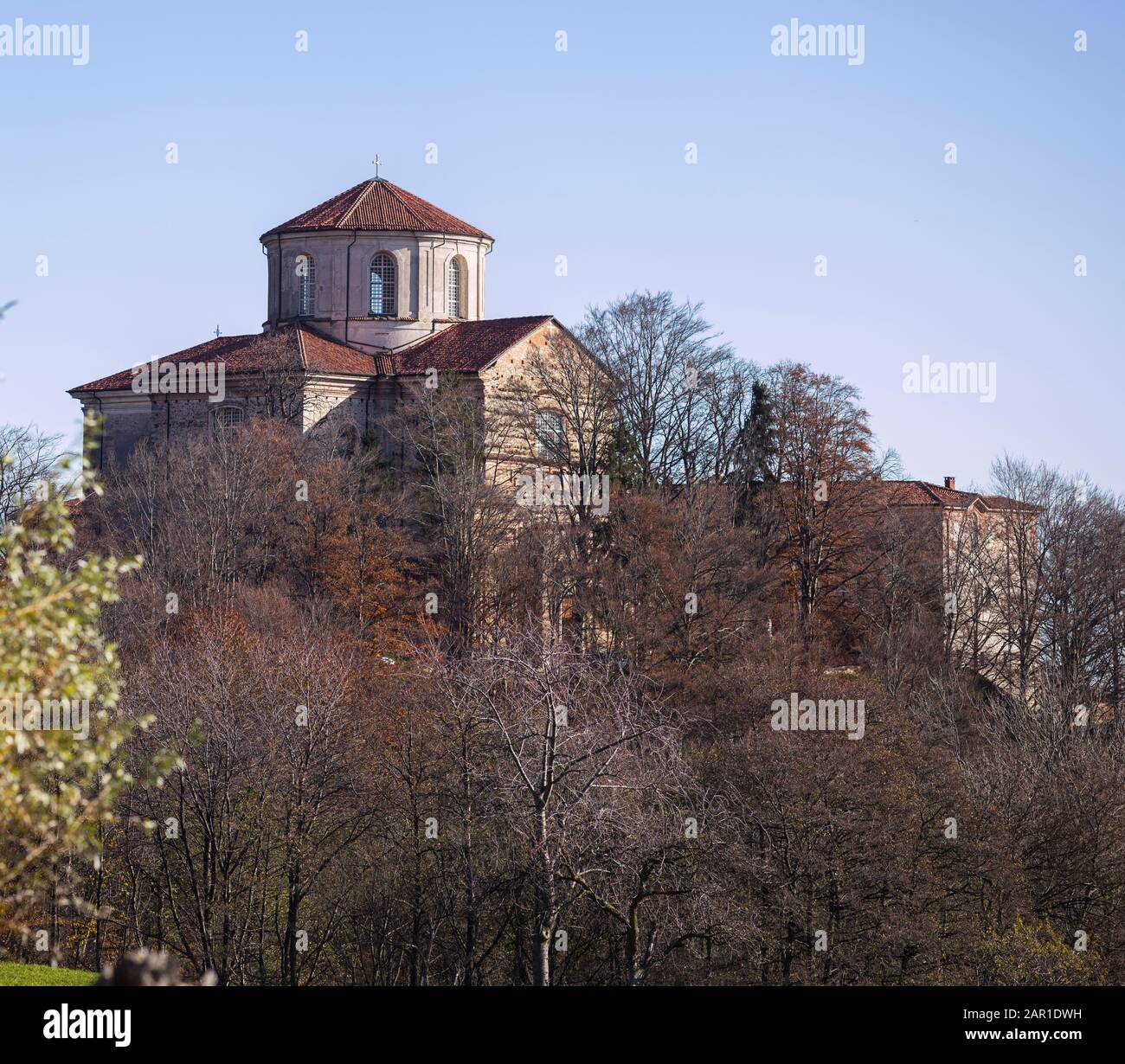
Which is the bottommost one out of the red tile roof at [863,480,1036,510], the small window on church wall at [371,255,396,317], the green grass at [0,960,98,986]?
the green grass at [0,960,98,986]

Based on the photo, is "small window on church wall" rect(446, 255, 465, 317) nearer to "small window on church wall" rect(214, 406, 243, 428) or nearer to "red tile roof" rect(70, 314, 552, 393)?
"red tile roof" rect(70, 314, 552, 393)

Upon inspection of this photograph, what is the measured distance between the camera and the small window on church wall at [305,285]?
6219 centimetres

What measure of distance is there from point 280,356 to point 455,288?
30.7ft

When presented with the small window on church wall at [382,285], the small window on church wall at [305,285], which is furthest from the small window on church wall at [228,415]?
the small window on church wall at [382,285]

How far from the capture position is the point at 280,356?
57031mm

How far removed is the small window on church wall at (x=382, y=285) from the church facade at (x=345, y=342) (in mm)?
46

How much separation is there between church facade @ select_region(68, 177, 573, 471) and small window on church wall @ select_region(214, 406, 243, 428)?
0.04 metres

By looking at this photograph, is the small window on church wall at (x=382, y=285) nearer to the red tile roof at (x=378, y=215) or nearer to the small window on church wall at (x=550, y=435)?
the red tile roof at (x=378, y=215)

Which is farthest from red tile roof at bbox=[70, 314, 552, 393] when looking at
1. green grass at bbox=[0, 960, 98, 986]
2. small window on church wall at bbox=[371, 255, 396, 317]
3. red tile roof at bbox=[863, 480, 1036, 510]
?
green grass at bbox=[0, 960, 98, 986]

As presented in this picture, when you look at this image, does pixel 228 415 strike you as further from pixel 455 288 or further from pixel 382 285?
Result: pixel 455 288

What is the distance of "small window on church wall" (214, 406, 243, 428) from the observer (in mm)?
57844
